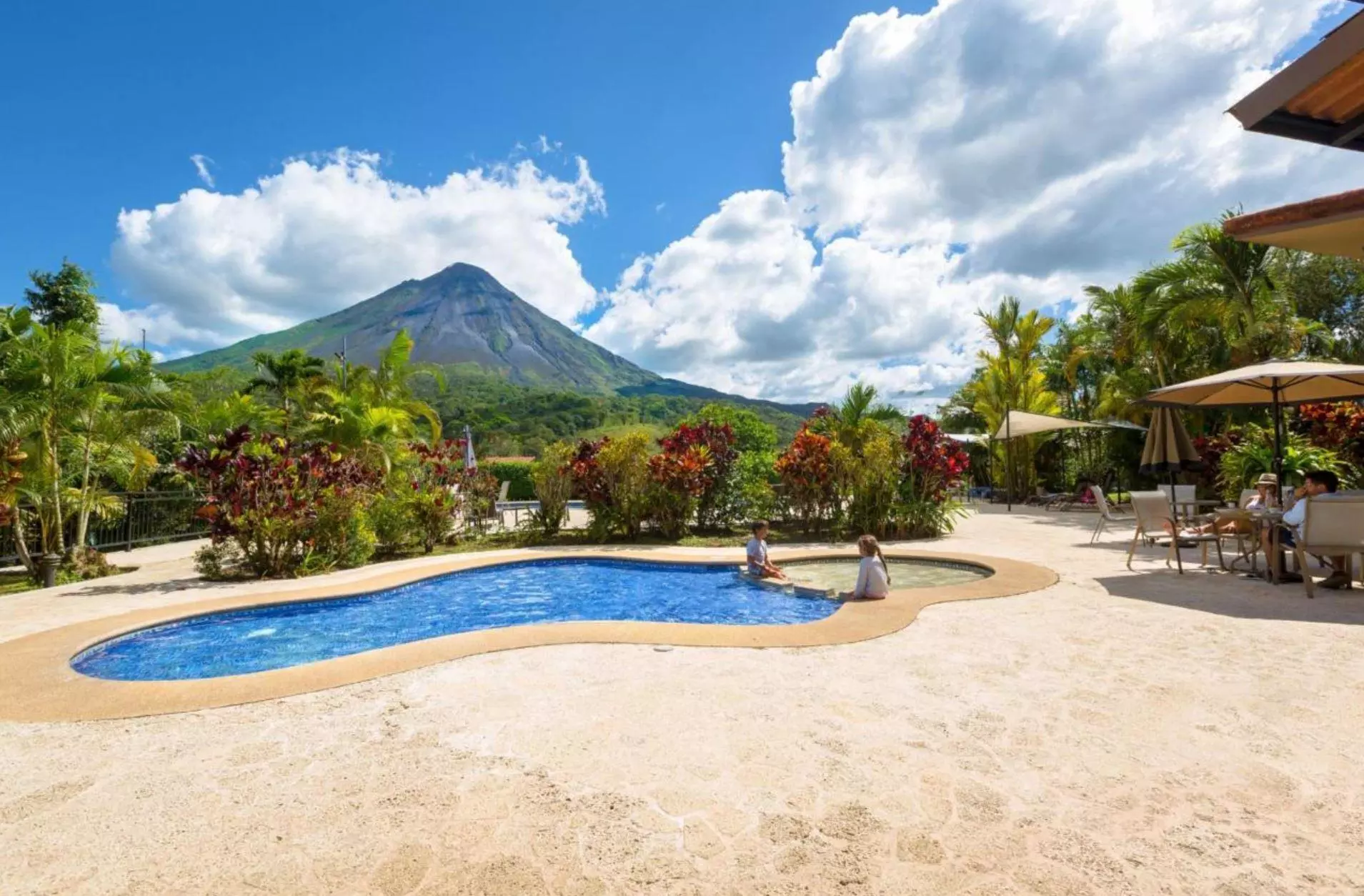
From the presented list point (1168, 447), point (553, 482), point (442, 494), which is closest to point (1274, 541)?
point (1168, 447)

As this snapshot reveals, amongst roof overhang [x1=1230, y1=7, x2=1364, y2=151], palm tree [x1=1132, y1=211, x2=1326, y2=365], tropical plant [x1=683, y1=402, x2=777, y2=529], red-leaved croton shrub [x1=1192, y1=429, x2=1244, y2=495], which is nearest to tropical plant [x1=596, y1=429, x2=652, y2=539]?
tropical plant [x1=683, y1=402, x2=777, y2=529]

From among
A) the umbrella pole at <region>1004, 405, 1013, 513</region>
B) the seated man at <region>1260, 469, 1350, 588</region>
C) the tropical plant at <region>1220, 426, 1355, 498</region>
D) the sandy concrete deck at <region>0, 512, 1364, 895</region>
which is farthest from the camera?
the umbrella pole at <region>1004, 405, 1013, 513</region>

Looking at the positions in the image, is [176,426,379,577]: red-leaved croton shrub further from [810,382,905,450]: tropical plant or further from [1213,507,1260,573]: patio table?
[1213,507,1260,573]: patio table

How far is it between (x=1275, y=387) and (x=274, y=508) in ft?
42.5

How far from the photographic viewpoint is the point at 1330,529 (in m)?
6.15

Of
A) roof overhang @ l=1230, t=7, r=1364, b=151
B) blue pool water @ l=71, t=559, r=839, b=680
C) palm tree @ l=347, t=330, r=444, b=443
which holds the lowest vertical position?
blue pool water @ l=71, t=559, r=839, b=680

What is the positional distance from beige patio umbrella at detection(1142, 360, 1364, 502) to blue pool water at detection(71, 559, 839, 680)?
5.37m

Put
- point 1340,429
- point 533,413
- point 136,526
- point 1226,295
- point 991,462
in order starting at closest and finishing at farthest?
1. point 1340,429
2. point 136,526
3. point 1226,295
4. point 991,462
5. point 533,413

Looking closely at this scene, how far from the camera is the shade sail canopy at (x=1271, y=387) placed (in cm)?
703

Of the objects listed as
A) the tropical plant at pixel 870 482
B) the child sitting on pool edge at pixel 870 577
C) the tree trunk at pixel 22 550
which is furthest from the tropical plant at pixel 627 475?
the tree trunk at pixel 22 550

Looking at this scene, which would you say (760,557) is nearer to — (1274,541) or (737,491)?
(737,491)

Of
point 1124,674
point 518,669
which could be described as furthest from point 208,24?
point 1124,674

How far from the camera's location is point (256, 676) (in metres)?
4.39

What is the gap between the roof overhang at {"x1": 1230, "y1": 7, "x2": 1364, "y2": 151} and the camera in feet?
7.98
